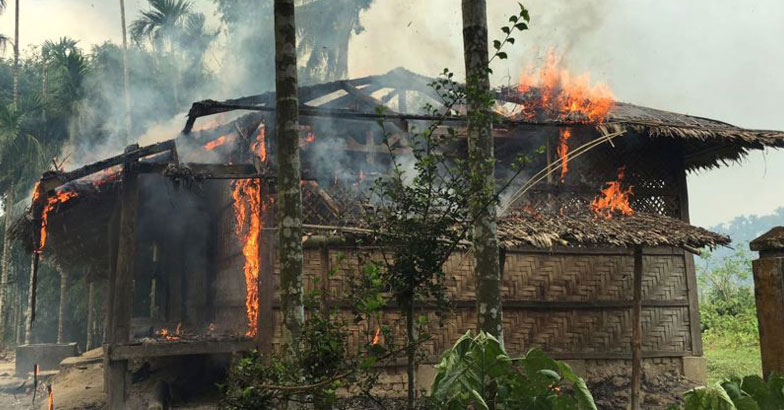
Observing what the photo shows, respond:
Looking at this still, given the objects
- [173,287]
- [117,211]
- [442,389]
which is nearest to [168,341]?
[117,211]

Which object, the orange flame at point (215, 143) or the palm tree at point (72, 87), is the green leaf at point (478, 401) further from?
the palm tree at point (72, 87)

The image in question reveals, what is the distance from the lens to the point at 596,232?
10.5 m

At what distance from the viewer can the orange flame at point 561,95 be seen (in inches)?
486

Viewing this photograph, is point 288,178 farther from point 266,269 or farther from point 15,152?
point 15,152

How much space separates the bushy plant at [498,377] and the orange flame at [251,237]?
311 inches

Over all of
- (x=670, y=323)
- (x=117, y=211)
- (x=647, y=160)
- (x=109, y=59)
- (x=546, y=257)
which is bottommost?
(x=670, y=323)

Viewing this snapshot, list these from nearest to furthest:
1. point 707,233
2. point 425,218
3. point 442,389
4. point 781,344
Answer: point 442,389
point 781,344
point 425,218
point 707,233

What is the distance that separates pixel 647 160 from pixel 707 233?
2.12 m

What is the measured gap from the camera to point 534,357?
10.1 ft

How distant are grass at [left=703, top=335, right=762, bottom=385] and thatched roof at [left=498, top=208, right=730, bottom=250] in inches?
128

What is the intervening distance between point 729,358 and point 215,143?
14537 mm

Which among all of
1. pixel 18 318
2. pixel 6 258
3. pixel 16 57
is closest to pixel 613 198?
pixel 6 258

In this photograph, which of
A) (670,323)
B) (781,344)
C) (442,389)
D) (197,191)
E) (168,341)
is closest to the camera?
(442,389)

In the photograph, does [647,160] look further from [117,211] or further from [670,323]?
[117,211]
